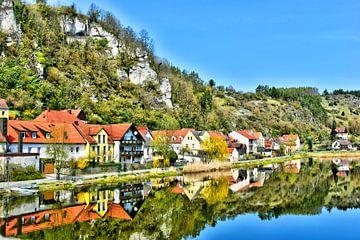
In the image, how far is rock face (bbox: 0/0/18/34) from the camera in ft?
331

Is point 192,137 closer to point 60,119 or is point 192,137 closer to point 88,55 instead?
point 60,119

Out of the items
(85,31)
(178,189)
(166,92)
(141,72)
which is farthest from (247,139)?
(178,189)

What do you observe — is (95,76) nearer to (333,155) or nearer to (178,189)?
(333,155)

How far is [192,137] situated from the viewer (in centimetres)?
8225

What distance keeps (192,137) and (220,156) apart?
15.0 meters

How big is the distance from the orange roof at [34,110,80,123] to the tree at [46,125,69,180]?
11.6 meters

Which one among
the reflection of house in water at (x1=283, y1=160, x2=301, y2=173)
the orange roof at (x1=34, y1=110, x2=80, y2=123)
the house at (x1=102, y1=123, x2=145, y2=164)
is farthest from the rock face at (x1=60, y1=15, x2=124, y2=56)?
the house at (x1=102, y1=123, x2=145, y2=164)

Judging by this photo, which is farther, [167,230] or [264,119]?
[264,119]

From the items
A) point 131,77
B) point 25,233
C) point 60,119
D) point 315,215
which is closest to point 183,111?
point 131,77

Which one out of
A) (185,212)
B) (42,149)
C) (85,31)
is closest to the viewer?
(185,212)

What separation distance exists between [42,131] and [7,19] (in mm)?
63163

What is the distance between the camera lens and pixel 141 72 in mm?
125188

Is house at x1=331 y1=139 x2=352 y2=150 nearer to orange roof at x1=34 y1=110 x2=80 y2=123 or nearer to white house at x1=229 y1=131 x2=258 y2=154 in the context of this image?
white house at x1=229 y1=131 x2=258 y2=154

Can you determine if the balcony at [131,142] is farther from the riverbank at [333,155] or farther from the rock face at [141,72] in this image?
the rock face at [141,72]
